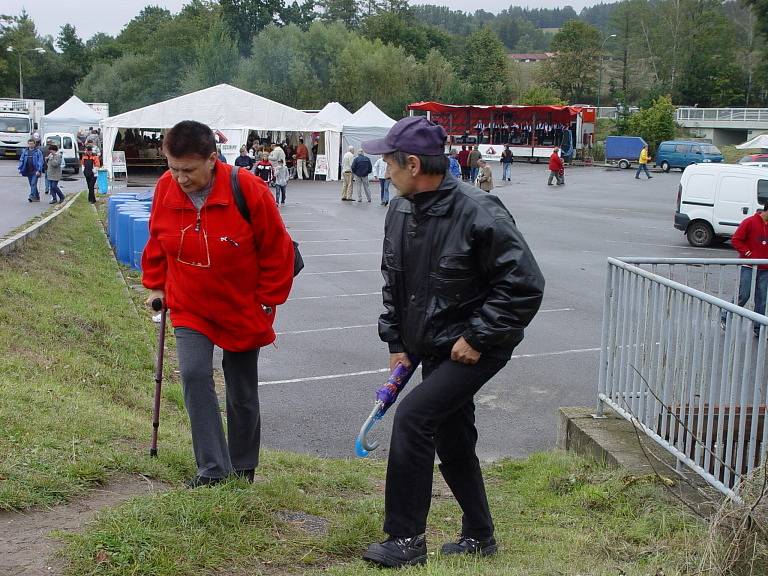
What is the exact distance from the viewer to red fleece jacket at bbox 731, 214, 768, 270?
1131cm

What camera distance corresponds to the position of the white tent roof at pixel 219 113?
3362cm

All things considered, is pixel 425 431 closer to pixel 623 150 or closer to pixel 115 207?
pixel 115 207

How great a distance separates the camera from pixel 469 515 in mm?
4055

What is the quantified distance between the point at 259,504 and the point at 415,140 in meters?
1.80

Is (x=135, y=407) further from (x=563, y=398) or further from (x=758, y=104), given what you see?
(x=758, y=104)

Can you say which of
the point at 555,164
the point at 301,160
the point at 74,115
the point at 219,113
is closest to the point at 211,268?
the point at 219,113

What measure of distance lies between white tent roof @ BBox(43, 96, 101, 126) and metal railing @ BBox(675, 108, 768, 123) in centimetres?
5054

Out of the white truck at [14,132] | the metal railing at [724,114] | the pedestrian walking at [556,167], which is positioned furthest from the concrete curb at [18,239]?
the metal railing at [724,114]

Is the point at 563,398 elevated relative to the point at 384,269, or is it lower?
lower

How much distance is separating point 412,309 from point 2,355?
14.7ft

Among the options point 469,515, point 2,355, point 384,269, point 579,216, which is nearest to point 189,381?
point 384,269

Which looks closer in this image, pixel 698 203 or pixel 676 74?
pixel 698 203

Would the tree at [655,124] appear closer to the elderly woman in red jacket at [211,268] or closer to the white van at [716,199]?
the white van at [716,199]

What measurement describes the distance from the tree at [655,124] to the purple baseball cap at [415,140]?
61408 millimetres
